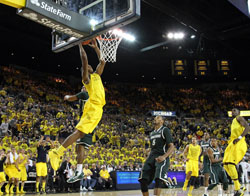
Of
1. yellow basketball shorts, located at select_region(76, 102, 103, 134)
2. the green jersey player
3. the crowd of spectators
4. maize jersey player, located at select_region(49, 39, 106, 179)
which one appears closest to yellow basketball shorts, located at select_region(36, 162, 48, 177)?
the crowd of spectators

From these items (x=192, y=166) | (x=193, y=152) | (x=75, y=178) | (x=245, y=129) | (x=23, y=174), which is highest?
(x=245, y=129)

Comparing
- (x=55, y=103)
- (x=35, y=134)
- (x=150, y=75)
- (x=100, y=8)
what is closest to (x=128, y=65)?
(x=150, y=75)

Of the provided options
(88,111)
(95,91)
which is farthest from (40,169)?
(95,91)

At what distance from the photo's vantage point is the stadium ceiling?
16.6 metres

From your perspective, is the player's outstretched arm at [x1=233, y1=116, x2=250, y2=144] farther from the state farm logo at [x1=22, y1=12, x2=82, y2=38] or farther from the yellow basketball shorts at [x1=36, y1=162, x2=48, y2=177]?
the yellow basketball shorts at [x1=36, y1=162, x2=48, y2=177]

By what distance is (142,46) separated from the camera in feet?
76.1

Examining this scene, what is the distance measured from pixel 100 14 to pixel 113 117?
760 inches

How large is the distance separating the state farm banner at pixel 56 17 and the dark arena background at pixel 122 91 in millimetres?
19

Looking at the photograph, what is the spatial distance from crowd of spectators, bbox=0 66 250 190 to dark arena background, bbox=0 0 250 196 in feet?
0.30

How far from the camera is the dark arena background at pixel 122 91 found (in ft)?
19.6

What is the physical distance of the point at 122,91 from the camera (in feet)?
100

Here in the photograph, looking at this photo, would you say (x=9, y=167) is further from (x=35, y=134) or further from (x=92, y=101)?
(x=92, y=101)

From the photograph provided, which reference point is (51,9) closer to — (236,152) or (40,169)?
(236,152)

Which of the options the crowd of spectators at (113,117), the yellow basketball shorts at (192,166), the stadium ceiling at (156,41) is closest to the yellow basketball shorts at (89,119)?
the yellow basketball shorts at (192,166)
